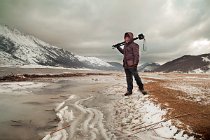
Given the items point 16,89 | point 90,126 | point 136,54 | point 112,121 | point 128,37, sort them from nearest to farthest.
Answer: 1. point 90,126
2. point 112,121
3. point 136,54
4. point 128,37
5. point 16,89

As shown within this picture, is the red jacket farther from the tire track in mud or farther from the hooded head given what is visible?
the tire track in mud

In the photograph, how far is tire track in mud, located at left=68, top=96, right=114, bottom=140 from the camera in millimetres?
7629

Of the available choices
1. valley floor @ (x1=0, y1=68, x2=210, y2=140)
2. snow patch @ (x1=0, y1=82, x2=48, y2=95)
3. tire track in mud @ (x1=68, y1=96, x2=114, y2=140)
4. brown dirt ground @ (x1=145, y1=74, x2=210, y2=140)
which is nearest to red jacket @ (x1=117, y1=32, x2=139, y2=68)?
valley floor @ (x1=0, y1=68, x2=210, y2=140)

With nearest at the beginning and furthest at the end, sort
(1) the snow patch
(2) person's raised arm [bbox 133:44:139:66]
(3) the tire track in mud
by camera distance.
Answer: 1. (3) the tire track in mud
2. (2) person's raised arm [bbox 133:44:139:66]
3. (1) the snow patch

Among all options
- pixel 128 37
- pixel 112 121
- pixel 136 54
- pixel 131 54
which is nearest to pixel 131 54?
pixel 131 54

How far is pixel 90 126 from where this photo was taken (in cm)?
860

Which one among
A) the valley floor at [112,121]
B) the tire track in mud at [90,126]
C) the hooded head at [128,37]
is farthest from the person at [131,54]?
the tire track in mud at [90,126]

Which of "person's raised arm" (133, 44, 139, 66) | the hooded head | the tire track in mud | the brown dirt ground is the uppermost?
the hooded head

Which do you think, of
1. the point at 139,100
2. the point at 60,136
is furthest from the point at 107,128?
the point at 139,100

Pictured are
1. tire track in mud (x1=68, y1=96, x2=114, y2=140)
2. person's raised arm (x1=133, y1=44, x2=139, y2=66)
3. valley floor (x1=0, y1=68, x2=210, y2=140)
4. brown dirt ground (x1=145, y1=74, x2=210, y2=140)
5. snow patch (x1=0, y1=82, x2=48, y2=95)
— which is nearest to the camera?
brown dirt ground (x1=145, y1=74, x2=210, y2=140)

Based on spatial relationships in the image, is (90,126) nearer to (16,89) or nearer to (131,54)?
(131,54)

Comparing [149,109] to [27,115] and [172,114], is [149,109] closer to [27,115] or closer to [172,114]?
[172,114]

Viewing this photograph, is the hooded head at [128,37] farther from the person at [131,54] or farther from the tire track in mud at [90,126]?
the tire track in mud at [90,126]

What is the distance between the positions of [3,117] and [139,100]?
19.0ft
